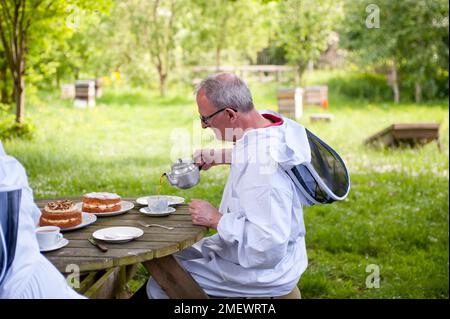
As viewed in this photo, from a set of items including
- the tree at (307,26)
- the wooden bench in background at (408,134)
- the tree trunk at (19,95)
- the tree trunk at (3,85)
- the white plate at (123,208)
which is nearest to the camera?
the white plate at (123,208)

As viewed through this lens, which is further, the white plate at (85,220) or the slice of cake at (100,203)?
the slice of cake at (100,203)

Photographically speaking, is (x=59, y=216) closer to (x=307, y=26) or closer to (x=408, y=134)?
(x=408, y=134)

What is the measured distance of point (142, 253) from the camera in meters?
2.27

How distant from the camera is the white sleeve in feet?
7.75

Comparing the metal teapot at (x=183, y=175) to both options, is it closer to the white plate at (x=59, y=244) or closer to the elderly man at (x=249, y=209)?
the elderly man at (x=249, y=209)

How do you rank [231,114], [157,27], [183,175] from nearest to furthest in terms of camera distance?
1. [231,114]
2. [183,175]
3. [157,27]

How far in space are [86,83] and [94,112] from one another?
100 centimetres

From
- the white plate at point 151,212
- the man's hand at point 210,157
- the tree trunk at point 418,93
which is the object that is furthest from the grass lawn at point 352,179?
the tree trunk at point 418,93

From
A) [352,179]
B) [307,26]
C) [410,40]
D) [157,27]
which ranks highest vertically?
[157,27]

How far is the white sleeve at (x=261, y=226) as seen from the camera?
236 centimetres

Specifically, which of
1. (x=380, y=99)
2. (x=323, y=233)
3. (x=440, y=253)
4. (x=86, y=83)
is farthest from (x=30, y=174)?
(x=380, y=99)

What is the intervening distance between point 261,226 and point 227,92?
25.6 inches

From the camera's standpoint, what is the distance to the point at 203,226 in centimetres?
264

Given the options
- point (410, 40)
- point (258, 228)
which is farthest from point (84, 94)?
point (258, 228)
